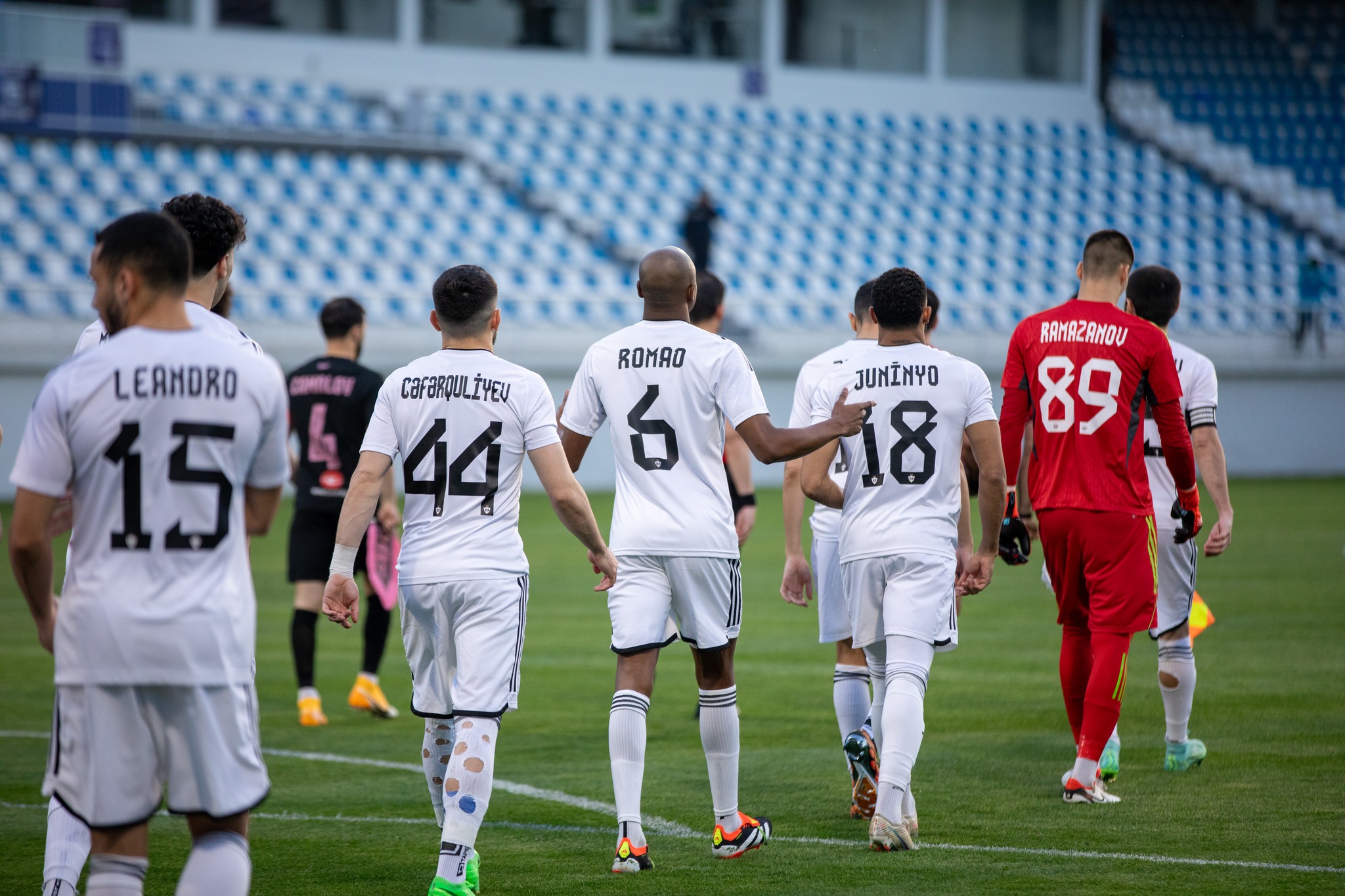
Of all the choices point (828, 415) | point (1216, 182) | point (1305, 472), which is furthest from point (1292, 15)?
point (828, 415)

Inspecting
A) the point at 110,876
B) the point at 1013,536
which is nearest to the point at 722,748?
the point at 1013,536

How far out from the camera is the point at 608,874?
17.0ft

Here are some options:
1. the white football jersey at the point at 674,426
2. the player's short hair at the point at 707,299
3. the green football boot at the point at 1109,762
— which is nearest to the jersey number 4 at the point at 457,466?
the white football jersey at the point at 674,426

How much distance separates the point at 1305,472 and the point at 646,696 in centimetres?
2461

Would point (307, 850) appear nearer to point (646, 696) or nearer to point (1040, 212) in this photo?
point (646, 696)

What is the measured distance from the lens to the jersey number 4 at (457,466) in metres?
4.88

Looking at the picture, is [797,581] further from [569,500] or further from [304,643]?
[304,643]

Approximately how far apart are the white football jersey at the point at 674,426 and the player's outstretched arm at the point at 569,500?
46 cm

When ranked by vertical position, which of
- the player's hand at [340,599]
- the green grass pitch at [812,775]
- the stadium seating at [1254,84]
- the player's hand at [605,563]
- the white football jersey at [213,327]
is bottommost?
the green grass pitch at [812,775]

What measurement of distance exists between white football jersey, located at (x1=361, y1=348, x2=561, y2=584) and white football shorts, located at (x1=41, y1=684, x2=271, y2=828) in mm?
1417

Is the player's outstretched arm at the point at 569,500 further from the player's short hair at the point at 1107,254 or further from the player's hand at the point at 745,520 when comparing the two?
the player's short hair at the point at 1107,254

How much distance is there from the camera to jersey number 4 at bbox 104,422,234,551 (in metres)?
3.45

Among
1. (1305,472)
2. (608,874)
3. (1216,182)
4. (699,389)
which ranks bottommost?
(1305,472)

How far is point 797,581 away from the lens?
5.79 metres
